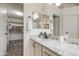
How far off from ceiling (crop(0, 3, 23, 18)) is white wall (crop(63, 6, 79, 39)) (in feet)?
1.87

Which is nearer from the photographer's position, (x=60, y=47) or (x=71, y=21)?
(x=60, y=47)

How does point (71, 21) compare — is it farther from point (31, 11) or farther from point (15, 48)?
point (15, 48)

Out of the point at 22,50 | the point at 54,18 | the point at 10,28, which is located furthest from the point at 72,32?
the point at 10,28

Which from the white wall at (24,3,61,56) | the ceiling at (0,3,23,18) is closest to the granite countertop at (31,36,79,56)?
the white wall at (24,3,61,56)

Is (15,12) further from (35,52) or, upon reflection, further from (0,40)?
(35,52)

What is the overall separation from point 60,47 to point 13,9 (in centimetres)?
72

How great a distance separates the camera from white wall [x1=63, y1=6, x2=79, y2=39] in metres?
1.59

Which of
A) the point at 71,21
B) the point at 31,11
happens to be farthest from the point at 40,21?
the point at 71,21

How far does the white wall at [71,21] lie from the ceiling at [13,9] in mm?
569

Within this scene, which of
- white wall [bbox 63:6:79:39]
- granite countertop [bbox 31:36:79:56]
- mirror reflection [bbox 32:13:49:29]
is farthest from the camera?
mirror reflection [bbox 32:13:49:29]

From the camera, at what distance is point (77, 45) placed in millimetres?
1618

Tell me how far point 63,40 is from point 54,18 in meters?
0.31

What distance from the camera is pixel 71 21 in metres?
1.63

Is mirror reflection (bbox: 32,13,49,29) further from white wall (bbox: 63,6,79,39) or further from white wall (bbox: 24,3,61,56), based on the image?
white wall (bbox: 63,6,79,39)
